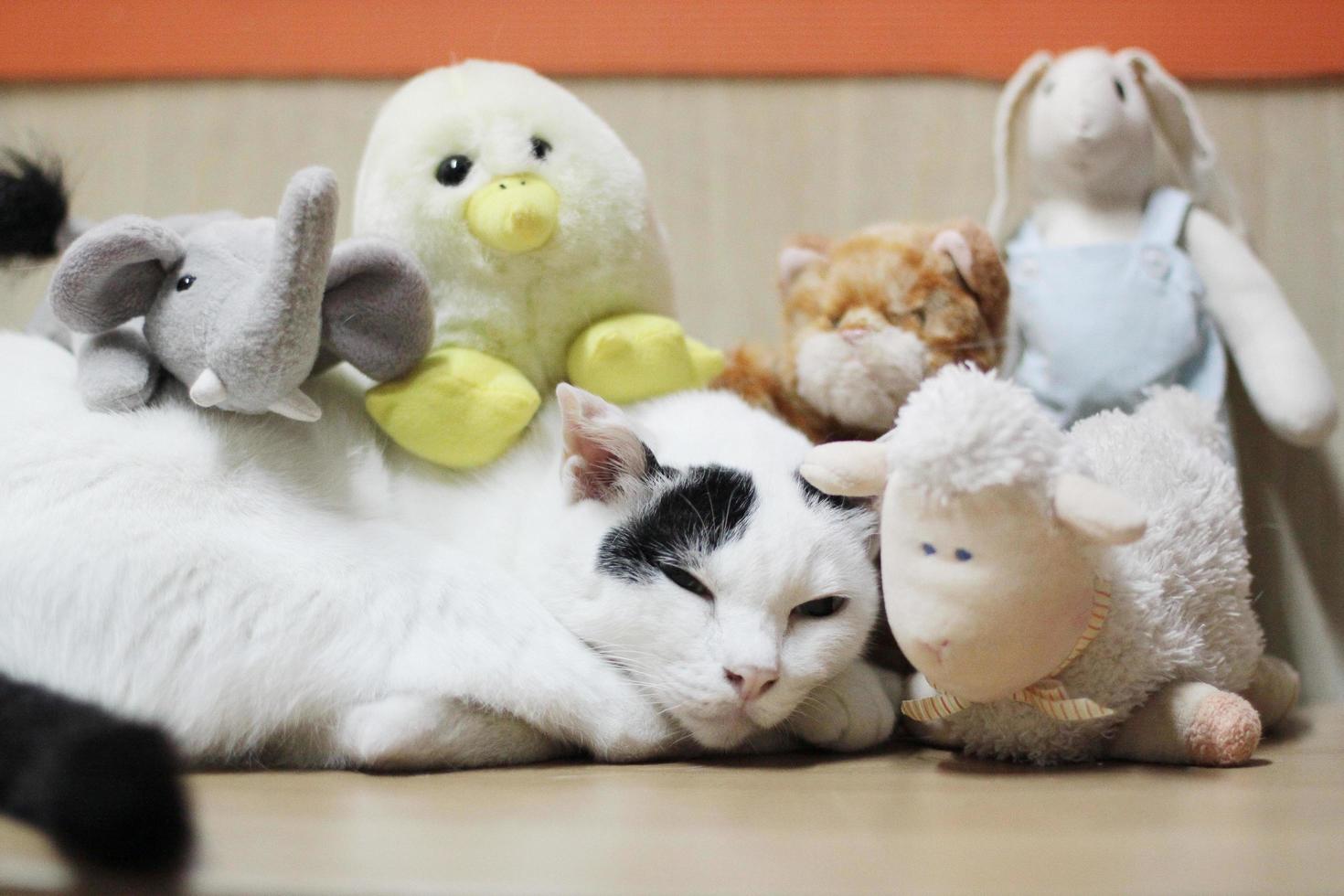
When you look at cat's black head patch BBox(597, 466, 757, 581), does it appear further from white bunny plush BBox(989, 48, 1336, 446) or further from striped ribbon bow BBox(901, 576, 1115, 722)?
white bunny plush BBox(989, 48, 1336, 446)

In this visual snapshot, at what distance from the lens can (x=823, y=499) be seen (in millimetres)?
982

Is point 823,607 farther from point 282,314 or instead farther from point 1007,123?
point 1007,123

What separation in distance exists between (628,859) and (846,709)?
0.41 m

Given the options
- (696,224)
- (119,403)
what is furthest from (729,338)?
(119,403)

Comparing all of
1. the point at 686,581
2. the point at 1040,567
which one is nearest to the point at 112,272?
the point at 686,581

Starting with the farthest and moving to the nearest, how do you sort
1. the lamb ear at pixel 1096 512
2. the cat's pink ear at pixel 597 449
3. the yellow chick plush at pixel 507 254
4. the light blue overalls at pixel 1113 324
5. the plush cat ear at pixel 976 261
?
the light blue overalls at pixel 1113 324 → the plush cat ear at pixel 976 261 → the yellow chick plush at pixel 507 254 → the cat's pink ear at pixel 597 449 → the lamb ear at pixel 1096 512

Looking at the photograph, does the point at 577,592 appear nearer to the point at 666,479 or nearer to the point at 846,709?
the point at 666,479

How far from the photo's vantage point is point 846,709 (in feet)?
3.21

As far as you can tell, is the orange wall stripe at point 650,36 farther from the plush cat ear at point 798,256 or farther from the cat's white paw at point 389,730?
the cat's white paw at point 389,730

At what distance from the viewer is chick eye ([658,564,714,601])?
0.93 metres

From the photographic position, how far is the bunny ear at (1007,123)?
1.44 m

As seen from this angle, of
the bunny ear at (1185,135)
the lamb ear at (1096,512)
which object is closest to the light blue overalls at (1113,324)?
the bunny ear at (1185,135)

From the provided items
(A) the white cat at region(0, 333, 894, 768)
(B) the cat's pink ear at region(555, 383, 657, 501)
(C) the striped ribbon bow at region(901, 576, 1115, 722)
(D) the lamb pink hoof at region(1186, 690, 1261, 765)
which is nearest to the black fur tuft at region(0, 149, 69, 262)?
(A) the white cat at region(0, 333, 894, 768)

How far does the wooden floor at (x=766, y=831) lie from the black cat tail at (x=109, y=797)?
2 cm
